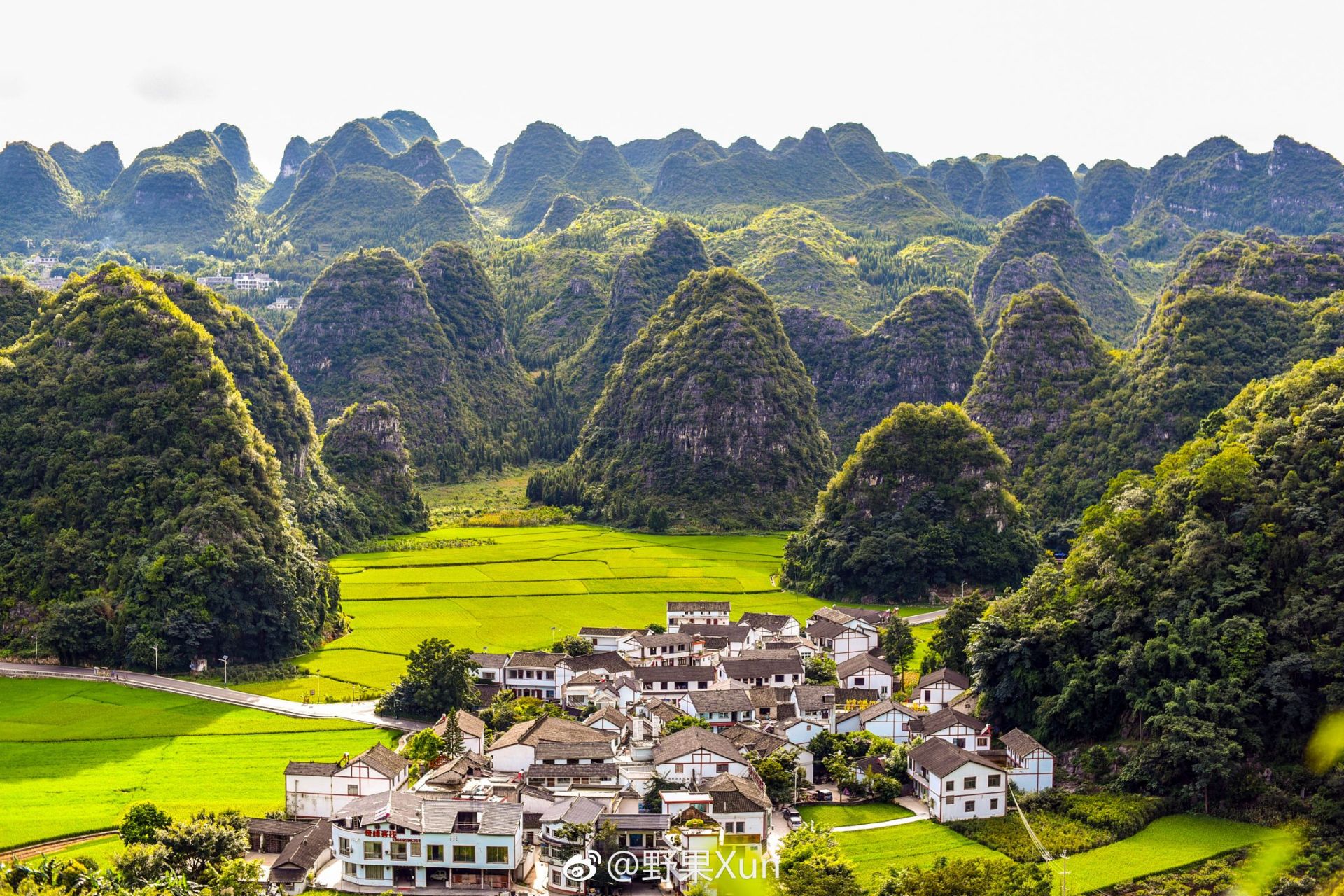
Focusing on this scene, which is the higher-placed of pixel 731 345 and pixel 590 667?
pixel 731 345

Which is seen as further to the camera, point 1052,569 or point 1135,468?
point 1135,468

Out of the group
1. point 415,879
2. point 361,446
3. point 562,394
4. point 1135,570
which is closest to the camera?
point 415,879

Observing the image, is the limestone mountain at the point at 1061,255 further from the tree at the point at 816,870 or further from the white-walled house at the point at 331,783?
the tree at the point at 816,870

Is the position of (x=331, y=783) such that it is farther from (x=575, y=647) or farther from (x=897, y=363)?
(x=897, y=363)

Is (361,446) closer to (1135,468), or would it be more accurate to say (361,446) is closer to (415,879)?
(1135,468)

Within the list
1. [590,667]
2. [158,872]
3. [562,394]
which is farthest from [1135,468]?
[562,394]

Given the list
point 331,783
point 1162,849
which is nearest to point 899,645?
point 1162,849
